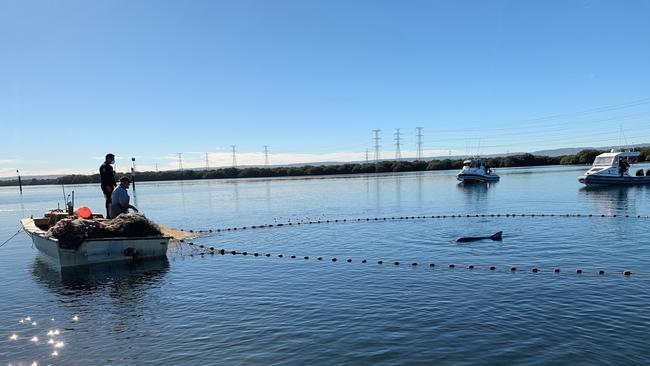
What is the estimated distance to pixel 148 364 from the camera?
8.45 metres

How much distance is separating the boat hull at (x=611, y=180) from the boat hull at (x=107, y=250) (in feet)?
160

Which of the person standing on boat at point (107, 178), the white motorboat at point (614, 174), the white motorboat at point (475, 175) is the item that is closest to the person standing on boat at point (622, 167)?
the white motorboat at point (614, 174)

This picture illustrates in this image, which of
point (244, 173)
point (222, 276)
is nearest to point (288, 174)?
point (244, 173)

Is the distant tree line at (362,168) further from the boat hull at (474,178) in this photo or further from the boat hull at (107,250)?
the boat hull at (107,250)

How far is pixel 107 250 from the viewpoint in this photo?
16.7m

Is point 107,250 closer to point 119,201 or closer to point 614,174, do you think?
point 119,201

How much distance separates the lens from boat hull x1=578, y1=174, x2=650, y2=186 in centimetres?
5253

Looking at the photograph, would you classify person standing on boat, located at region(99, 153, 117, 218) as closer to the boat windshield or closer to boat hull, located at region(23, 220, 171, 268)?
boat hull, located at region(23, 220, 171, 268)

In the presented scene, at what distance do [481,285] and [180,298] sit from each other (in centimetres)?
791

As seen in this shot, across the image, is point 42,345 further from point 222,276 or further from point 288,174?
point 288,174

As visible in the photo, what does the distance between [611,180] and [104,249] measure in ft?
174

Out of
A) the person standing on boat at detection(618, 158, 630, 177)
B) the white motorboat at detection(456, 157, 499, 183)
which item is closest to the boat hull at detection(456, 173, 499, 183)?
the white motorboat at detection(456, 157, 499, 183)

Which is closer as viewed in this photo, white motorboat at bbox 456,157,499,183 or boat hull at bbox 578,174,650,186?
boat hull at bbox 578,174,650,186

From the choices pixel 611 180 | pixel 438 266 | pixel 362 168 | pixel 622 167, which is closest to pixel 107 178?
pixel 438 266
